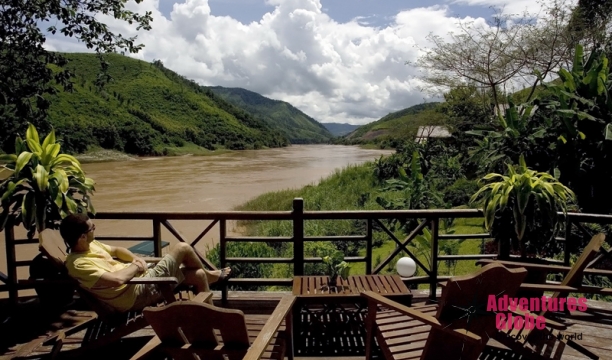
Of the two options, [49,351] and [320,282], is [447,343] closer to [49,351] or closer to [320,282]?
[320,282]

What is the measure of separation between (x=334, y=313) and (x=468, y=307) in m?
1.48

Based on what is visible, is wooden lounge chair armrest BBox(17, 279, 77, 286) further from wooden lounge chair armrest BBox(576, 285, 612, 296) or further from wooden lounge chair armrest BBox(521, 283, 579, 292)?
wooden lounge chair armrest BBox(576, 285, 612, 296)

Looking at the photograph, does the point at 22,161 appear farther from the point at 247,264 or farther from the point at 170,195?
the point at 170,195

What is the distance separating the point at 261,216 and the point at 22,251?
9696mm

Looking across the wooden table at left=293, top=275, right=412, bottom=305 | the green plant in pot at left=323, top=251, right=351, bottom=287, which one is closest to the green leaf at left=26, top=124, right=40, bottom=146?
the wooden table at left=293, top=275, right=412, bottom=305

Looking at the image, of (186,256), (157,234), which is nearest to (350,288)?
(186,256)

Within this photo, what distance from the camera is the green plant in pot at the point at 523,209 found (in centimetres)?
325

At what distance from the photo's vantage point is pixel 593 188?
507 centimetres

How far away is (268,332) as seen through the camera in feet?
6.41

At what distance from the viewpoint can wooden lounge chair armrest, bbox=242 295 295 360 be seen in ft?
5.66

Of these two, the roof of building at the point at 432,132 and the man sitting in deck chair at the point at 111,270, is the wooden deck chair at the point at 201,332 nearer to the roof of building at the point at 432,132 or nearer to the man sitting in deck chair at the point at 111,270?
the man sitting in deck chair at the point at 111,270

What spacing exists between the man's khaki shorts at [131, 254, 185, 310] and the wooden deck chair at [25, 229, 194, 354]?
87 millimetres

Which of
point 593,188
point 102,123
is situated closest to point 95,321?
point 593,188

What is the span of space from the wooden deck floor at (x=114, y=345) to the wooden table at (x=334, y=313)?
136 mm
